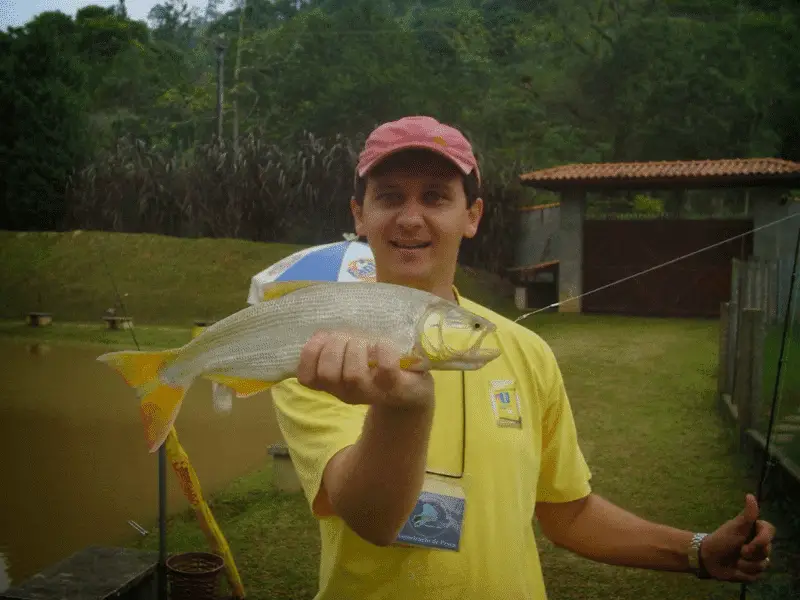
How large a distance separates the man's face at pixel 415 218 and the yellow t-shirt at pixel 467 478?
0.64 feet

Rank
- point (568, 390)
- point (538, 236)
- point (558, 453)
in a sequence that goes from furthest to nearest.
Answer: point (538, 236) → point (568, 390) → point (558, 453)

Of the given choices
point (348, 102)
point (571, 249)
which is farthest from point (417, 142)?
point (348, 102)

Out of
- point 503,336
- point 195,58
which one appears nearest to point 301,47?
point 195,58

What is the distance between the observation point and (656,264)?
1688 cm

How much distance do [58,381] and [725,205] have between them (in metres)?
25.9

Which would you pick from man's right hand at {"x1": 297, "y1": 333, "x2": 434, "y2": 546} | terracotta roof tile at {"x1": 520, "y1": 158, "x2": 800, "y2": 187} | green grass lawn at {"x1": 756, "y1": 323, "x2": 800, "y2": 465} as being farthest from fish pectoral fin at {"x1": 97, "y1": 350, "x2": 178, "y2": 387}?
terracotta roof tile at {"x1": 520, "y1": 158, "x2": 800, "y2": 187}

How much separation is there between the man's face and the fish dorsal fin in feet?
0.90

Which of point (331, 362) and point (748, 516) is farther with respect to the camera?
point (748, 516)

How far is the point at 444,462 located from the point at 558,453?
334 millimetres

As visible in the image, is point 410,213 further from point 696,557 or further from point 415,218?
point 696,557

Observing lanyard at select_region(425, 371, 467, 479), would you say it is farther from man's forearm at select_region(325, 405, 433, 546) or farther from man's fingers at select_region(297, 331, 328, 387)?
man's fingers at select_region(297, 331, 328, 387)

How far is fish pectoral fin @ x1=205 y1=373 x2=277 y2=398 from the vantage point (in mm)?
1287

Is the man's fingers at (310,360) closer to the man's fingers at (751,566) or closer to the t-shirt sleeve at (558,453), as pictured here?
the t-shirt sleeve at (558,453)

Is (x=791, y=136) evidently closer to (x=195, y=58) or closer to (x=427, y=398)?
A: (x=427, y=398)
